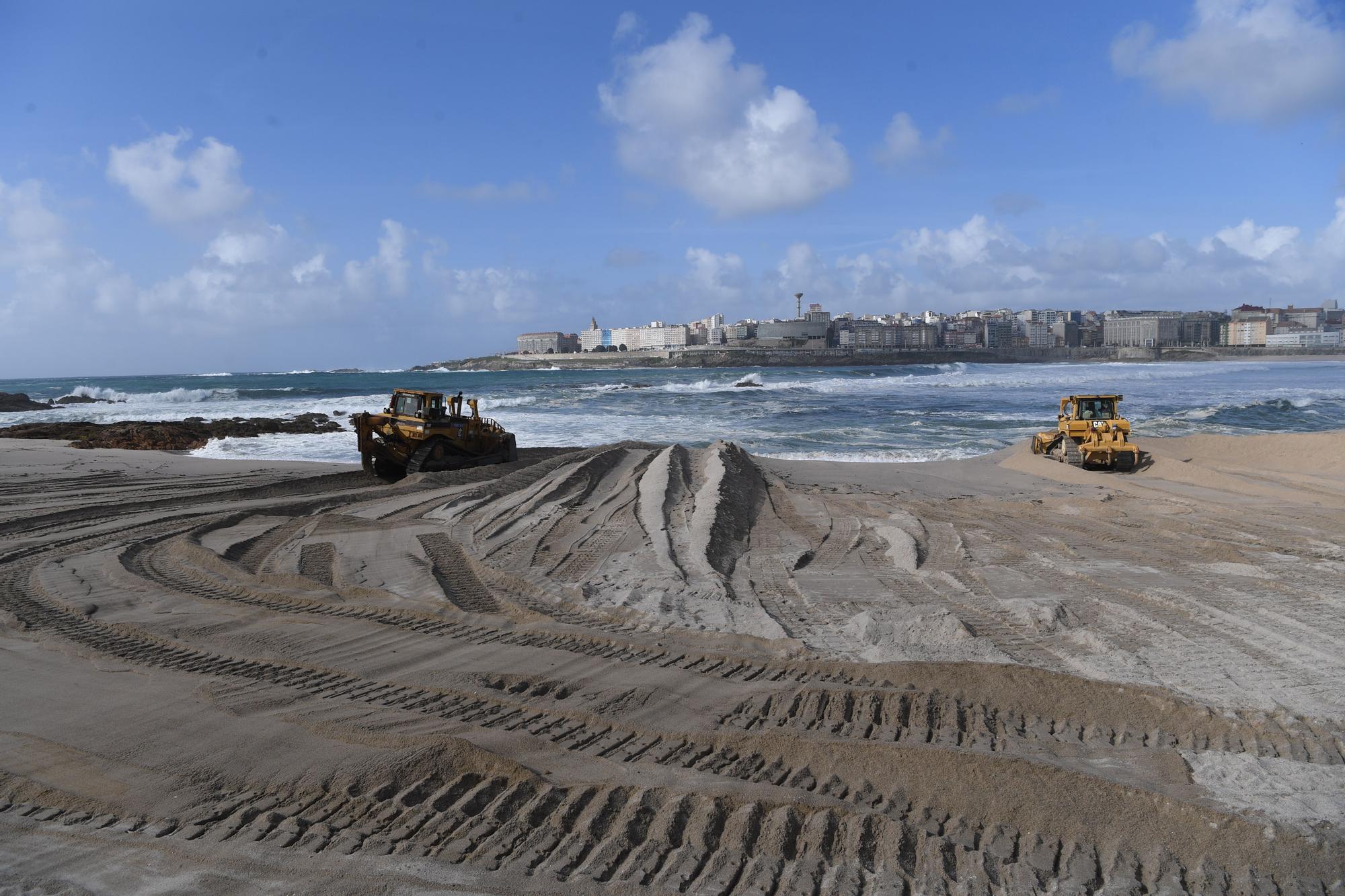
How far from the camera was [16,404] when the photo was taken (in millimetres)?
39938

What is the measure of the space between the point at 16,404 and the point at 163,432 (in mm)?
25051

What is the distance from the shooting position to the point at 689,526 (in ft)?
30.8

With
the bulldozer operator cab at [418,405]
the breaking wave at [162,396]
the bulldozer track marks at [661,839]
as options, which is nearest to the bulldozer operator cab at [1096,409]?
the bulldozer operator cab at [418,405]

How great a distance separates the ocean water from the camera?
2267cm

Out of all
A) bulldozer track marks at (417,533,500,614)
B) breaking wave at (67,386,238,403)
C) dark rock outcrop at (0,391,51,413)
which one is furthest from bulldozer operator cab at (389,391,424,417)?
breaking wave at (67,386,238,403)

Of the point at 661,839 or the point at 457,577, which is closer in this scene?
the point at 661,839

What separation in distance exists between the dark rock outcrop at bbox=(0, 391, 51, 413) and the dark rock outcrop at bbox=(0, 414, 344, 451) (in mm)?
16862

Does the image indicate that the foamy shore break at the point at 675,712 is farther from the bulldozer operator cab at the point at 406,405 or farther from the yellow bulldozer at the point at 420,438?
the bulldozer operator cab at the point at 406,405

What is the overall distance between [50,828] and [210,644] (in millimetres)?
2229

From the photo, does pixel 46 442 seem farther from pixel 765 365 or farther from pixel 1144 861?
pixel 765 365

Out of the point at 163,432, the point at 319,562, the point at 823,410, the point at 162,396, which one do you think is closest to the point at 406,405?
the point at 319,562

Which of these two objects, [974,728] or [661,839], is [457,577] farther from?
[974,728]

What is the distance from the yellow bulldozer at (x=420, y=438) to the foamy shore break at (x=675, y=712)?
617 cm

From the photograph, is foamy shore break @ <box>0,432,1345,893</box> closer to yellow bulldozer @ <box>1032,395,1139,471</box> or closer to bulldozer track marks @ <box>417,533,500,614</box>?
bulldozer track marks @ <box>417,533,500,614</box>
